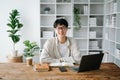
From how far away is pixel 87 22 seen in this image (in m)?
4.75

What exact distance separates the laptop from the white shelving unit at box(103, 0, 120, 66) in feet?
6.34

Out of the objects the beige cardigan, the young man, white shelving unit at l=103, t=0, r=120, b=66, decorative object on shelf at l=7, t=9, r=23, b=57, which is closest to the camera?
the beige cardigan

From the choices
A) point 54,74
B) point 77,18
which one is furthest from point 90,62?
point 77,18

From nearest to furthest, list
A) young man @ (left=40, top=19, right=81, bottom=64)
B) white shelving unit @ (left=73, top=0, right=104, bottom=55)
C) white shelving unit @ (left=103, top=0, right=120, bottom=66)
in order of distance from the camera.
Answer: young man @ (left=40, top=19, right=81, bottom=64) → white shelving unit @ (left=103, top=0, right=120, bottom=66) → white shelving unit @ (left=73, top=0, right=104, bottom=55)

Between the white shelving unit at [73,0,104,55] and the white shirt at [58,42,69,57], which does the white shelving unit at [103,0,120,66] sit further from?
the white shirt at [58,42,69,57]

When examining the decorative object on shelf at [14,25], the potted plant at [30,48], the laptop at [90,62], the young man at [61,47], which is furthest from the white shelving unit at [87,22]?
the laptop at [90,62]

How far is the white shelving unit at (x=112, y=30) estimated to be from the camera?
3.80 m

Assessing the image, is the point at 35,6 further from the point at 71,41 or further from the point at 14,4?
the point at 71,41

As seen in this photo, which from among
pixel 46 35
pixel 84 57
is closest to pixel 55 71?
pixel 84 57

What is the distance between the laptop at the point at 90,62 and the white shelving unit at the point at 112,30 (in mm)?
1931

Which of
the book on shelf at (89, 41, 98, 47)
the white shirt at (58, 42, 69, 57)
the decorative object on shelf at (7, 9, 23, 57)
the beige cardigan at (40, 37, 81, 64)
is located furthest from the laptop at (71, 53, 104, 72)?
the decorative object on shelf at (7, 9, 23, 57)

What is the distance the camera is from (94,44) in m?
4.76

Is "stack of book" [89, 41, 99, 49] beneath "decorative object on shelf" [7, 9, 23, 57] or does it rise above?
beneath

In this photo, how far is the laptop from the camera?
1.81m
